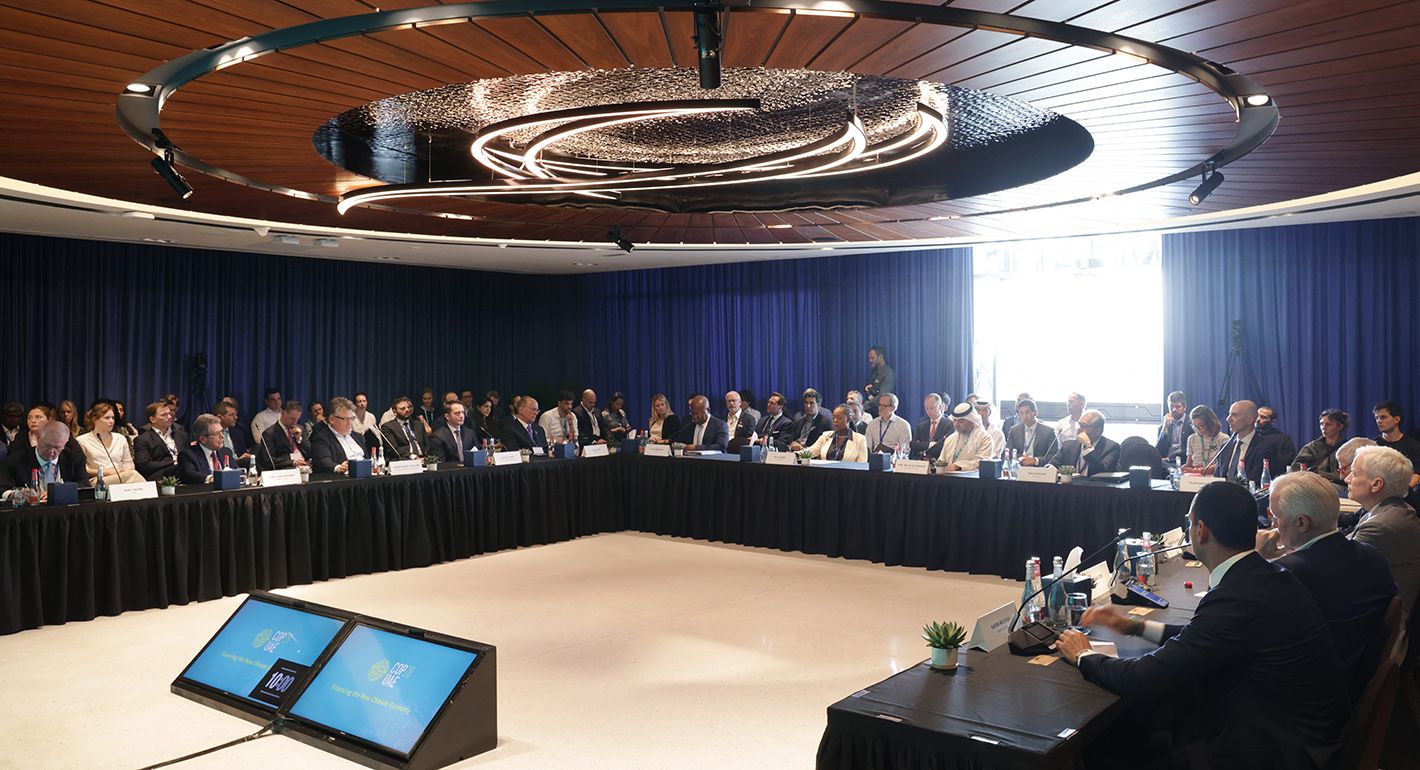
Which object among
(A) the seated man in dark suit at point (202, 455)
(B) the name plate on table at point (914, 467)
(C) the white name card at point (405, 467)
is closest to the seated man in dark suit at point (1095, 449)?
(B) the name plate on table at point (914, 467)

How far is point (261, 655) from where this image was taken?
4.29m

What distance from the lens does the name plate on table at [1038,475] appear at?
6742 mm

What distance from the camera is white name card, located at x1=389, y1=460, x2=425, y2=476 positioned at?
291 inches

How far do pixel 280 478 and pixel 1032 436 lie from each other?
5789 millimetres

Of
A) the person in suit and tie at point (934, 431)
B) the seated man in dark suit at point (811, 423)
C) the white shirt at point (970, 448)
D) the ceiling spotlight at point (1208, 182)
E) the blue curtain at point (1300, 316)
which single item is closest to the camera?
the ceiling spotlight at point (1208, 182)

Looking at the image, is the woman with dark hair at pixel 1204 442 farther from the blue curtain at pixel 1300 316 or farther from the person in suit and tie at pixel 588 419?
the person in suit and tie at pixel 588 419

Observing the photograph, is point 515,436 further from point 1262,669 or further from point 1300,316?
point 1262,669

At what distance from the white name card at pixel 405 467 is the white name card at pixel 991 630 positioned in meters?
5.24

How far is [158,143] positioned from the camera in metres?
4.38

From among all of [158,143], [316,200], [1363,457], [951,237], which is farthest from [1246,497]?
[951,237]

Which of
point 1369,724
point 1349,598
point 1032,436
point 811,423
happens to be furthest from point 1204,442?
point 1369,724

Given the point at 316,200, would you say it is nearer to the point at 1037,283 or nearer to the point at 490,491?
the point at 490,491

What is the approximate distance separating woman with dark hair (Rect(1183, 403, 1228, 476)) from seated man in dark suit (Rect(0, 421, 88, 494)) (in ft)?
22.9

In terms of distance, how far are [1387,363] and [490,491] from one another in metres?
7.66
